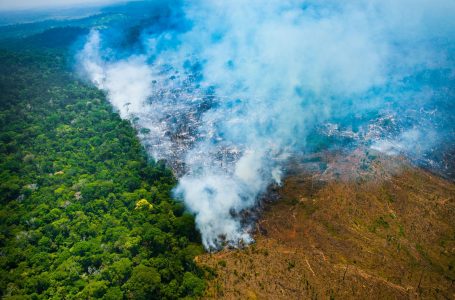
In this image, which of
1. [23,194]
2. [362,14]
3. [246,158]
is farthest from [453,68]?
[23,194]

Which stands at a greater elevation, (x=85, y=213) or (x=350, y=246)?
(x=85, y=213)

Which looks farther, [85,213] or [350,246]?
[85,213]

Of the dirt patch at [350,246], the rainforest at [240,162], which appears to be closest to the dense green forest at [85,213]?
the rainforest at [240,162]

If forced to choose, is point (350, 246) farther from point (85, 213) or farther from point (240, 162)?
point (85, 213)

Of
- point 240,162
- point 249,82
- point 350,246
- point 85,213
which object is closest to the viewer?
point 350,246

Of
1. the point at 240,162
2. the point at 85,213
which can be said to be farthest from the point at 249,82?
the point at 85,213

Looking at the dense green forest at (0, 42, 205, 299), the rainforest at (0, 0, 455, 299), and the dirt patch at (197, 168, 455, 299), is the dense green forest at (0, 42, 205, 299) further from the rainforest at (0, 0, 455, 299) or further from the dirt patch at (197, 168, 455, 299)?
the dirt patch at (197, 168, 455, 299)

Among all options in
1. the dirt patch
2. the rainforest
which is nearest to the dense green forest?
the rainforest

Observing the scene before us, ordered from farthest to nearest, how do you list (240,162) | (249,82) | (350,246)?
(249,82)
(240,162)
(350,246)
